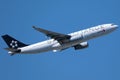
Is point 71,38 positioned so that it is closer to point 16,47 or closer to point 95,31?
point 95,31

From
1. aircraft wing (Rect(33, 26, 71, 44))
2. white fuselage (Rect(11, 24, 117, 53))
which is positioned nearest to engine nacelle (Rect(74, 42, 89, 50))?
white fuselage (Rect(11, 24, 117, 53))

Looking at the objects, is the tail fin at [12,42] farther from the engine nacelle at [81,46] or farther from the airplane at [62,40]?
the engine nacelle at [81,46]

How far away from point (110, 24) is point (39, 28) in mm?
15411

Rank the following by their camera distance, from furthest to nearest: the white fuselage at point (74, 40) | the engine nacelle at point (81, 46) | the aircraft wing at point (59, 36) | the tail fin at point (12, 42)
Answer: the engine nacelle at point (81, 46)
the tail fin at point (12, 42)
the aircraft wing at point (59, 36)
the white fuselage at point (74, 40)

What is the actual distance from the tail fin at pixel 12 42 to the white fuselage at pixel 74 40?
2.60 meters

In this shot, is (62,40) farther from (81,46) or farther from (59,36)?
(81,46)

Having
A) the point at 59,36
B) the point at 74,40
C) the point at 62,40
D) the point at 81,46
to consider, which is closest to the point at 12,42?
the point at 59,36

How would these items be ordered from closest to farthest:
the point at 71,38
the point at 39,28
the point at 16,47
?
the point at 39,28
the point at 71,38
the point at 16,47

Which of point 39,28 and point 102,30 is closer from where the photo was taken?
point 39,28

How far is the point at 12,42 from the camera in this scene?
67062 mm

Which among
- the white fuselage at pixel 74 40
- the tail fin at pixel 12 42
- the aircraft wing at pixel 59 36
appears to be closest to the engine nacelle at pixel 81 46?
the white fuselage at pixel 74 40

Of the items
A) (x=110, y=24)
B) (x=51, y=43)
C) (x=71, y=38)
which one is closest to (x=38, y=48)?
(x=51, y=43)

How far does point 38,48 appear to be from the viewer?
6216 cm

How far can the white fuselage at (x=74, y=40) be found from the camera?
6069cm
